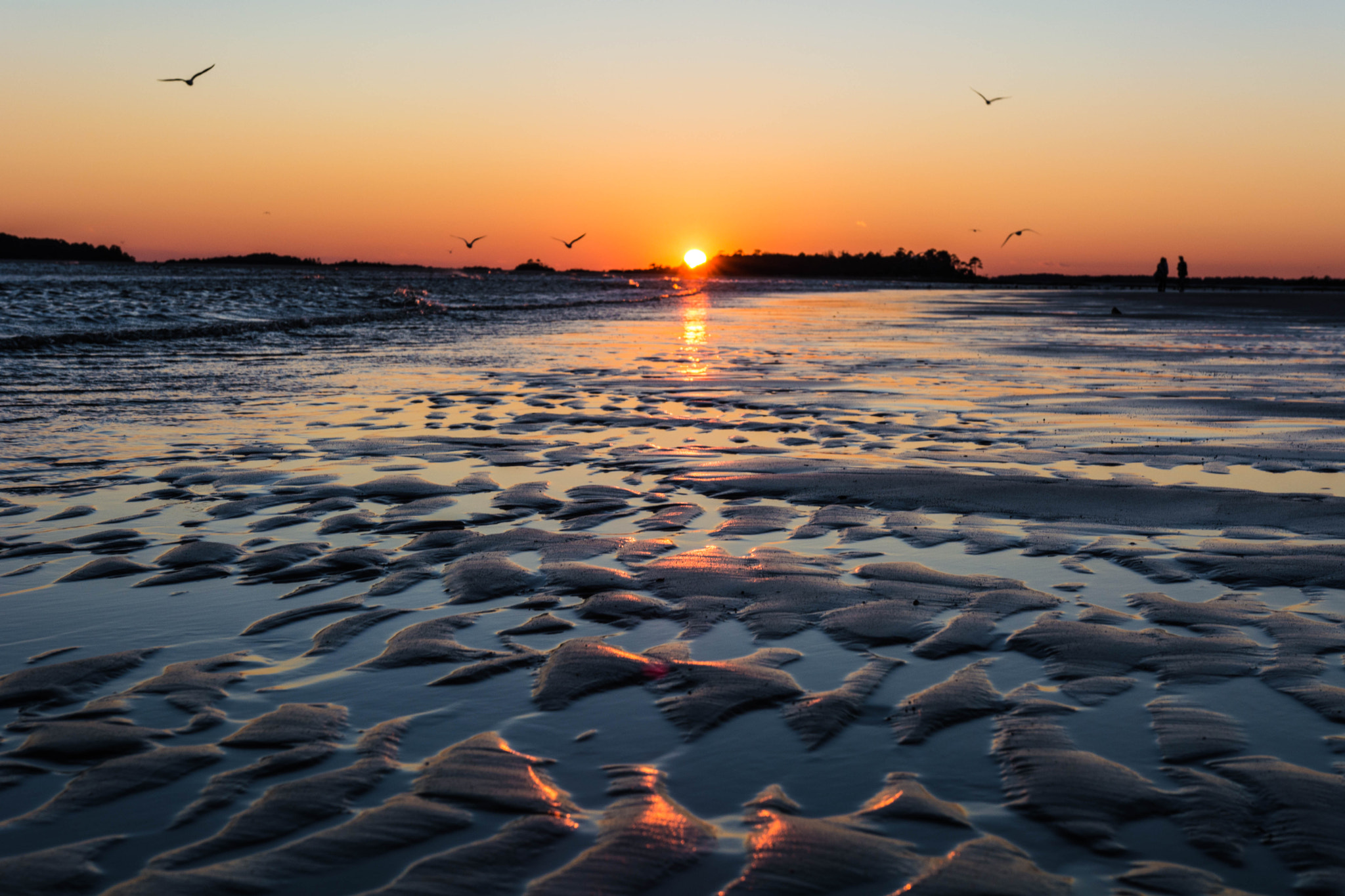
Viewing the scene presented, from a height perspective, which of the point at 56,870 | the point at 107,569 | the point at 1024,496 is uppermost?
the point at 1024,496

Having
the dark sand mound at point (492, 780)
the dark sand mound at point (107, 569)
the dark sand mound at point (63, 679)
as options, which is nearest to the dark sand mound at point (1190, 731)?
the dark sand mound at point (492, 780)

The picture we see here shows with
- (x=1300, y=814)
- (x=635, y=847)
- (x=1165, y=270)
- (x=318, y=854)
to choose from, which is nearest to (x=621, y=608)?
(x=635, y=847)

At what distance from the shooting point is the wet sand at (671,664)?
1.96m

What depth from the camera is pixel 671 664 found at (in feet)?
9.57

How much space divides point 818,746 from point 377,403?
23.3 ft

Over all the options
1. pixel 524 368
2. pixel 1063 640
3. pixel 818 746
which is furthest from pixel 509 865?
pixel 524 368

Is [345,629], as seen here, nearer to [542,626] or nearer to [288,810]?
[542,626]

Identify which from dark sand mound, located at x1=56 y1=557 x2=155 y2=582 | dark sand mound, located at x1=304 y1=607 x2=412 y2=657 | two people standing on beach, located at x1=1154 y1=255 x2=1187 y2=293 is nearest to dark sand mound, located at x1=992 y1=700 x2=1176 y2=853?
dark sand mound, located at x1=304 y1=607 x2=412 y2=657

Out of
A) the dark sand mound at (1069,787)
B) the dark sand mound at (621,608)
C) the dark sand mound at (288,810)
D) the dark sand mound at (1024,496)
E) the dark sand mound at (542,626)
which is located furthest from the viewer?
the dark sand mound at (1024,496)

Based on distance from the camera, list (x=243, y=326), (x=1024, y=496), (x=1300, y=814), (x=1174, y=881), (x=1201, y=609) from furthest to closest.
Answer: (x=243, y=326), (x=1024, y=496), (x=1201, y=609), (x=1300, y=814), (x=1174, y=881)

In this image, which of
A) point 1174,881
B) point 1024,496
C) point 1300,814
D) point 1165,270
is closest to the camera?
point 1174,881

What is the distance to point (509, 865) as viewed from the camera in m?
1.90

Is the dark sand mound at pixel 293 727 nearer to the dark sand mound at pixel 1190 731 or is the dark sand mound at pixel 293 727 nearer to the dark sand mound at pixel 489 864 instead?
the dark sand mound at pixel 489 864

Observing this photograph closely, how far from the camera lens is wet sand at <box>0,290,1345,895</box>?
6.43 feet
